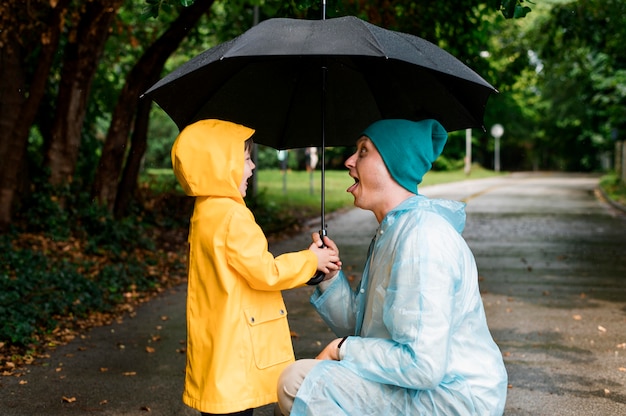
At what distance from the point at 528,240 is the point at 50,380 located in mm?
11831

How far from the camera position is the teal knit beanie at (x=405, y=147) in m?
3.25

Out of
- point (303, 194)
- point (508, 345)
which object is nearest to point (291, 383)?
point (508, 345)

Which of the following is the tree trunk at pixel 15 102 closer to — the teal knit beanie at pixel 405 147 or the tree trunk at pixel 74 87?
the tree trunk at pixel 74 87

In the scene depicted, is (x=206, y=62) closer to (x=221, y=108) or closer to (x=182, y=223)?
(x=221, y=108)

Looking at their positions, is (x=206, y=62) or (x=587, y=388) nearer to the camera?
(x=206, y=62)

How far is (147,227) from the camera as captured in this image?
15.2 meters

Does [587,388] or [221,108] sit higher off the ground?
[221,108]

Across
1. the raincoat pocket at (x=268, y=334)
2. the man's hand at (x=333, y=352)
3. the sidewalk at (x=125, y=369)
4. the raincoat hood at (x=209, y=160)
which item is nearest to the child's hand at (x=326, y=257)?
the raincoat pocket at (x=268, y=334)

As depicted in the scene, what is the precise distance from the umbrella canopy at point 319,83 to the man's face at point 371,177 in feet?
1.19

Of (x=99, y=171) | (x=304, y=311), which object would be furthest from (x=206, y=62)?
(x=99, y=171)

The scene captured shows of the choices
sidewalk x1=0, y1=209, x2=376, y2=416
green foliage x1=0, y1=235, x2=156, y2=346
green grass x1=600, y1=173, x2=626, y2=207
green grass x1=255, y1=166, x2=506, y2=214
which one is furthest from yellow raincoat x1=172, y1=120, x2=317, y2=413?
green grass x1=600, y1=173, x2=626, y2=207

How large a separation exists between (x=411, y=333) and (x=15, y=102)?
9.64 m

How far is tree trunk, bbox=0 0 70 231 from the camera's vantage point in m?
11.3

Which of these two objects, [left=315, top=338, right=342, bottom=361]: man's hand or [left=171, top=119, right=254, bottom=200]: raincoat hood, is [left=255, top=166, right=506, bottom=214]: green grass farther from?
[left=315, top=338, right=342, bottom=361]: man's hand
